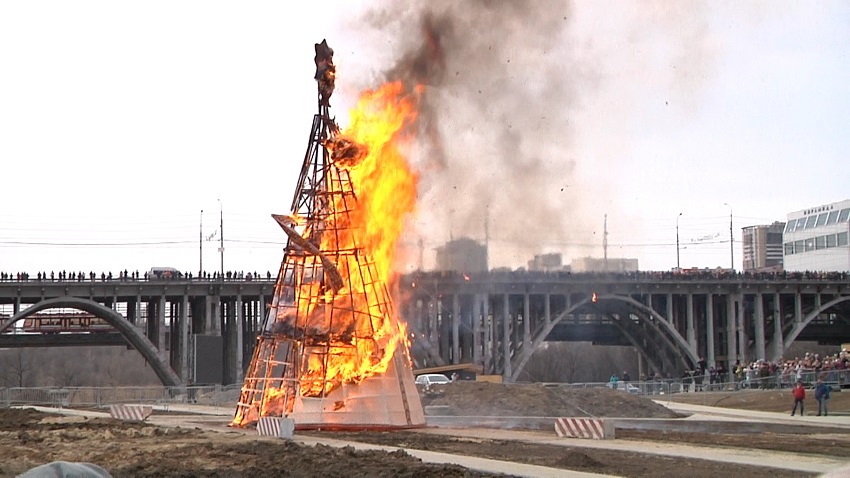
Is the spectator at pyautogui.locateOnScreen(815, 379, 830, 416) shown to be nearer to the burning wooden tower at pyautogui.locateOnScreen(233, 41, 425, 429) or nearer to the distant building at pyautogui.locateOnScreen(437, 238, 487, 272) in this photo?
the burning wooden tower at pyautogui.locateOnScreen(233, 41, 425, 429)

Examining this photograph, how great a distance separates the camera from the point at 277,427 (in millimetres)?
35281

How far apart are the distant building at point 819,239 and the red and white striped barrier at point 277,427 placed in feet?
281

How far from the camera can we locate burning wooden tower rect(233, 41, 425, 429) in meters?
39.5

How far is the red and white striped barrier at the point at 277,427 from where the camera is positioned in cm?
3497

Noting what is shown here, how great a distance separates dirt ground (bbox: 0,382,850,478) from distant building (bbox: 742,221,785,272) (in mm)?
148990

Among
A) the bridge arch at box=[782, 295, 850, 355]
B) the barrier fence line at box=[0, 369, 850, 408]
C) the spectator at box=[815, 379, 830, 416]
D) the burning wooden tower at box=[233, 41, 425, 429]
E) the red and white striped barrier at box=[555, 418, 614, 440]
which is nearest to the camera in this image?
the red and white striped barrier at box=[555, 418, 614, 440]

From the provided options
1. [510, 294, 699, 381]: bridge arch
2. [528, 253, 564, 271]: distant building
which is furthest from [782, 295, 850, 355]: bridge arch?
[528, 253, 564, 271]: distant building

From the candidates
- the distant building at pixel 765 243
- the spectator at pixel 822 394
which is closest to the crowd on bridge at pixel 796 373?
the spectator at pixel 822 394

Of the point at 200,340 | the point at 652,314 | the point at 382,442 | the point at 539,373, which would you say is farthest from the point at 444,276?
the point at 539,373

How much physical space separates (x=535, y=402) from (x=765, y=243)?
139 m

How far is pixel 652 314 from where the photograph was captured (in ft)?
323

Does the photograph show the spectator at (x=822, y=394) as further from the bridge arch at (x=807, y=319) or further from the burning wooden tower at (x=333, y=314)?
the bridge arch at (x=807, y=319)

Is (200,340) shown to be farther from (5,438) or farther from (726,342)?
(726,342)

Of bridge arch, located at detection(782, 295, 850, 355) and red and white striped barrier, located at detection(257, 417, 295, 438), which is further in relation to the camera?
bridge arch, located at detection(782, 295, 850, 355)
